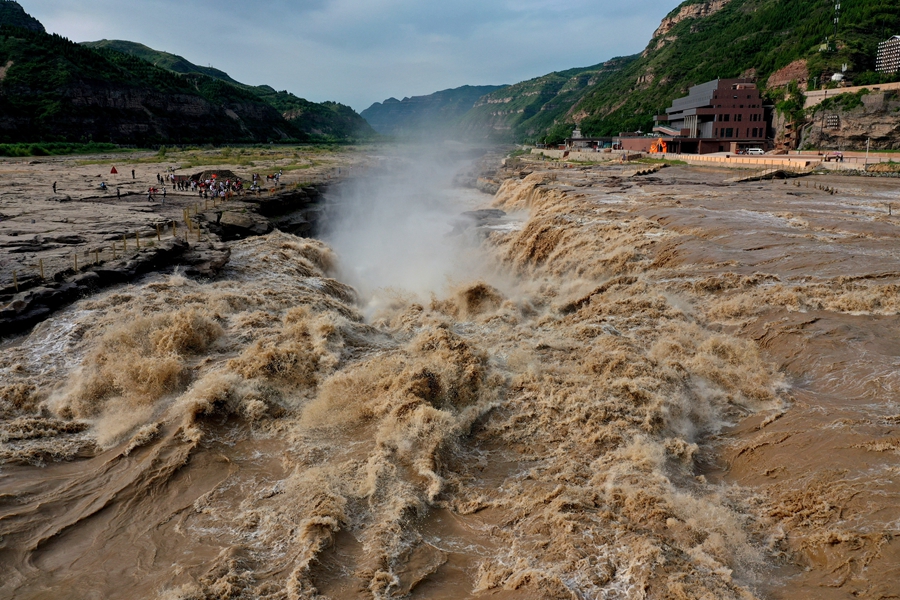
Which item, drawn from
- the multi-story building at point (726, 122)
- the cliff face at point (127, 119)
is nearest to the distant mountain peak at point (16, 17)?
the cliff face at point (127, 119)

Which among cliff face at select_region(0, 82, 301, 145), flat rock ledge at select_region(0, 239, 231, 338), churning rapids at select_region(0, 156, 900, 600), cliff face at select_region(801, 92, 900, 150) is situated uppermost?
cliff face at select_region(0, 82, 301, 145)

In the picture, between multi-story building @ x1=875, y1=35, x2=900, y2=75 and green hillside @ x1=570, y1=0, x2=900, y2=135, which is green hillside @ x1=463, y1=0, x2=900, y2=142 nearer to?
green hillside @ x1=570, y1=0, x2=900, y2=135

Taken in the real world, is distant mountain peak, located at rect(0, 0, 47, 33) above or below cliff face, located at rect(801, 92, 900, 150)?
above

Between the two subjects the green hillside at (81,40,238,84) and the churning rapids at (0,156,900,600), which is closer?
the churning rapids at (0,156,900,600)

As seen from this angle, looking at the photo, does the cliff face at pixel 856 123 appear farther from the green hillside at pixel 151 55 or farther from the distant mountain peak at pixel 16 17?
the green hillside at pixel 151 55

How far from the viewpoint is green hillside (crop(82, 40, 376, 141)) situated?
129 metres

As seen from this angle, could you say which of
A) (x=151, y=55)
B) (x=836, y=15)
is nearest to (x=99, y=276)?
(x=836, y=15)

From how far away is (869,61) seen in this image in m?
59.4

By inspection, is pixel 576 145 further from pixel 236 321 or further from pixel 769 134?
pixel 236 321

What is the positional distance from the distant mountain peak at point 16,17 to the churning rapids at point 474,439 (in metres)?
136

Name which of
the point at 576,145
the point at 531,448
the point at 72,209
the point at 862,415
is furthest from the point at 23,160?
the point at 576,145

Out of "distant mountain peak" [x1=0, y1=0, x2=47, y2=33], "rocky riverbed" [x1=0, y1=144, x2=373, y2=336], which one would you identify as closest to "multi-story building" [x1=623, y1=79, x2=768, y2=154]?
"rocky riverbed" [x1=0, y1=144, x2=373, y2=336]

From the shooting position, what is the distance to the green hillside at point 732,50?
61875mm

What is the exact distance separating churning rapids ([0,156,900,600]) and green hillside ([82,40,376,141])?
10881 centimetres
